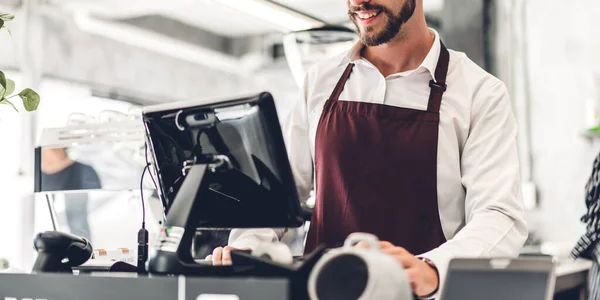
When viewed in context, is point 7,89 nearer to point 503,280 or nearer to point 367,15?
point 367,15

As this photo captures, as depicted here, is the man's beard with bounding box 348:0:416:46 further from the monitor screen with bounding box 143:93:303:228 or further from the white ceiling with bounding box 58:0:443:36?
the white ceiling with bounding box 58:0:443:36

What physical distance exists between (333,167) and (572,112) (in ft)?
10.9

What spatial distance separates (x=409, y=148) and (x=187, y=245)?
0.58 metres

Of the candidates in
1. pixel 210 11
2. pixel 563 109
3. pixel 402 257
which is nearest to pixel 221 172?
pixel 402 257

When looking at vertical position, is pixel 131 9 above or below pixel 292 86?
above

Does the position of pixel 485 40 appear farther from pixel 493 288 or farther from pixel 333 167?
pixel 493 288

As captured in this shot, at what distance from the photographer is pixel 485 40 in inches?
177

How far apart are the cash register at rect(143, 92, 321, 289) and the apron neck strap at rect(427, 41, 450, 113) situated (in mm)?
499

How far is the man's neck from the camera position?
73.2 inches

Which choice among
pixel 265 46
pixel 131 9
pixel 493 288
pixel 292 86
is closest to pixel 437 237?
pixel 493 288

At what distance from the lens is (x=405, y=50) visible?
1.87 metres

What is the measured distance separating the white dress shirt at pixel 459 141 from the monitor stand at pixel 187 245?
289 mm

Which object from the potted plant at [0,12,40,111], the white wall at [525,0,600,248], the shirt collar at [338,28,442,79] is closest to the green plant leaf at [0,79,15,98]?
the potted plant at [0,12,40,111]

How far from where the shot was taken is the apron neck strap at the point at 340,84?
186 centimetres
